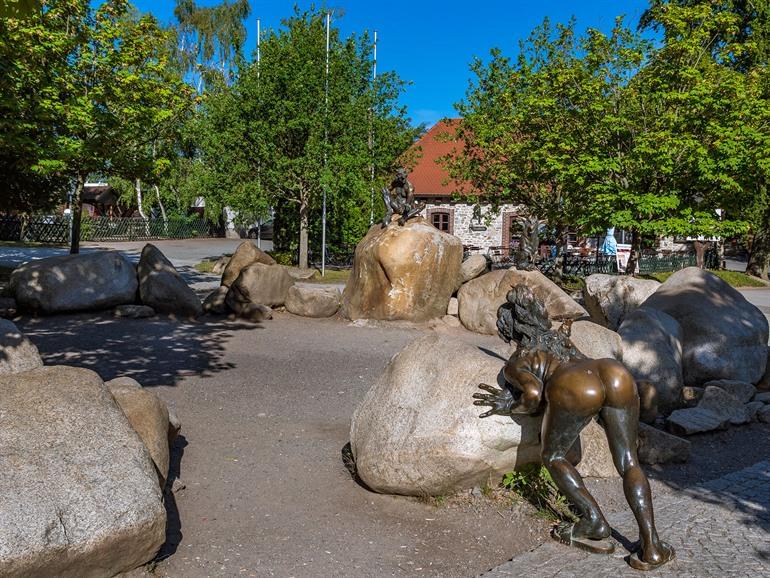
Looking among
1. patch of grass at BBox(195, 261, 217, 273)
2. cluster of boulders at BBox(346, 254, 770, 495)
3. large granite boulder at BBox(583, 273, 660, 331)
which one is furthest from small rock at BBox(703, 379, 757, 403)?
patch of grass at BBox(195, 261, 217, 273)

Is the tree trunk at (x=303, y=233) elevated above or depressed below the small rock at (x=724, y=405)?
above

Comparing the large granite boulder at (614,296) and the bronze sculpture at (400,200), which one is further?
the bronze sculpture at (400,200)

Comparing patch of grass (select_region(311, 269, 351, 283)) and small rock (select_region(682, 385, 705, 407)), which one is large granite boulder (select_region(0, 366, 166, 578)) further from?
patch of grass (select_region(311, 269, 351, 283))

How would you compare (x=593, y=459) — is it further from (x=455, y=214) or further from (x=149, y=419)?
(x=455, y=214)

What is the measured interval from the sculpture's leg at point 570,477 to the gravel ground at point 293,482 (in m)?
0.38

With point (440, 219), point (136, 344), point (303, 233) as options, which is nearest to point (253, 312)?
point (136, 344)

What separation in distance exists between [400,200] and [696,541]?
36.0 ft

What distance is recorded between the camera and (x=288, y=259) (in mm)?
27766

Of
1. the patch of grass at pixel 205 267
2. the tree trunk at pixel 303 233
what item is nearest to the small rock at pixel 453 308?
the tree trunk at pixel 303 233

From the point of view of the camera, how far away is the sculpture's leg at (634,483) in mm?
4449

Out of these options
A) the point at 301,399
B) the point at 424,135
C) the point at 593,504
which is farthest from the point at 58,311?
the point at 424,135

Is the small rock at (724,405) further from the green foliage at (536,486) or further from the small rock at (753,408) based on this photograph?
the green foliage at (536,486)

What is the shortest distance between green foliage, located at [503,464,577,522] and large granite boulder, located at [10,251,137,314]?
10759mm

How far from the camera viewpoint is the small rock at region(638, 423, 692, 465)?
6703mm
